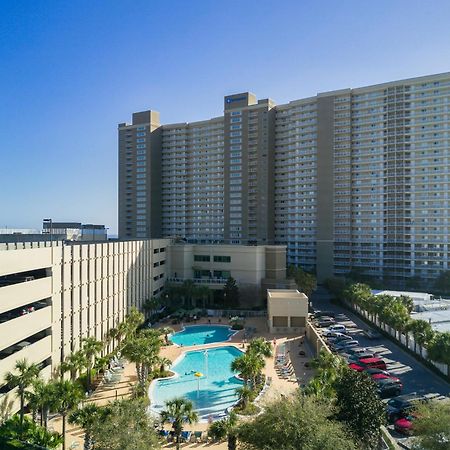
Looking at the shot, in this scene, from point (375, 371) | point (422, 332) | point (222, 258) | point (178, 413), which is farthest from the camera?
point (222, 258)

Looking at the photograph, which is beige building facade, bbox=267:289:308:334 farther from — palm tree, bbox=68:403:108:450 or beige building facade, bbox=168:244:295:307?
palm tree, bbox=68:403:108:450

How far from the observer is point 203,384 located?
130 feet

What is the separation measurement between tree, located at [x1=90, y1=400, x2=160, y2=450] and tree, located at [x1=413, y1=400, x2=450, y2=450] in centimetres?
1349

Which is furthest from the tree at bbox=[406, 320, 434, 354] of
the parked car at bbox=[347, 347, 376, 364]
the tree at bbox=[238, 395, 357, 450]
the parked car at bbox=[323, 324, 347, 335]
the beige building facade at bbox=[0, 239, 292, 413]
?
the beige building facade at bbox=[0, 239, 292, 413]

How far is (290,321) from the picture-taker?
5831cm

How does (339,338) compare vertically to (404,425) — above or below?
below

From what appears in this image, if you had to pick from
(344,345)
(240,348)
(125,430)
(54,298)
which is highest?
(54,298)

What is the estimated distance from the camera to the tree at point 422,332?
4159cm

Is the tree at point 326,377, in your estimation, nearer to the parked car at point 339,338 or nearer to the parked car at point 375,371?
the parked car at point 375,371

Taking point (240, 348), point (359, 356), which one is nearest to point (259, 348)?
point (240, 348)

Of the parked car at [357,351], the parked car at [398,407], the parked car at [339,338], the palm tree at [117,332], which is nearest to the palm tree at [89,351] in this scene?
the palm tree at [117,332]

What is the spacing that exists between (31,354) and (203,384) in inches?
644

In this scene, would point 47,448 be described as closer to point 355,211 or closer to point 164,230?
point 355,211

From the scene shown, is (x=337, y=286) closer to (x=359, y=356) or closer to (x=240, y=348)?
(x=240, y=348)
